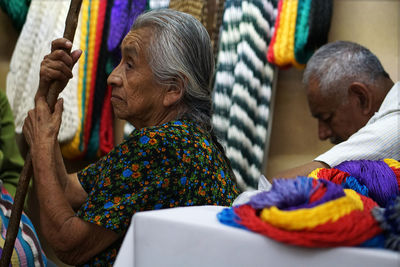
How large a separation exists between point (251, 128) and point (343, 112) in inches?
16.0

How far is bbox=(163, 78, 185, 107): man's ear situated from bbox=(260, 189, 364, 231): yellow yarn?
0.83m

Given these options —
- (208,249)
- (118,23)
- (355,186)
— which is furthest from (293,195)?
(118,23)

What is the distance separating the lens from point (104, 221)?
4.35ft

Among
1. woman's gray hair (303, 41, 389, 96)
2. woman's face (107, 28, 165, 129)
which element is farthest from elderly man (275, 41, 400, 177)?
woman's face (107, 28, 165, 129)

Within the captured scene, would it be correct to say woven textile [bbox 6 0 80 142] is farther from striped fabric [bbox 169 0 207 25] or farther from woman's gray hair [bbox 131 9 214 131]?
woman's gray hair [bbox 131 9 214 131]

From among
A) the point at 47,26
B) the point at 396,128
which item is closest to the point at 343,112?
the point at 396,128

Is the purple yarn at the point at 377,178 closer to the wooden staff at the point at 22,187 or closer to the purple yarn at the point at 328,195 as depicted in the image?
the purple yarn at the point at 328,195

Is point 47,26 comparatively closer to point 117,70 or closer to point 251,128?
point 251,128

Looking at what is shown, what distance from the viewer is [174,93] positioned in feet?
5.52

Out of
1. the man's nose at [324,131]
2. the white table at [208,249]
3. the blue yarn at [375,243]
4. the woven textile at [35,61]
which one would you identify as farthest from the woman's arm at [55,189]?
the man's nose at [324,131]

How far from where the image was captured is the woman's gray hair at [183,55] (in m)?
1.65

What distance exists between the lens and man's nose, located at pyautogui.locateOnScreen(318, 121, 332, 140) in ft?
8.45

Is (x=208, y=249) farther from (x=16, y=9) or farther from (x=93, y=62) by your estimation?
(x=16, y=9)

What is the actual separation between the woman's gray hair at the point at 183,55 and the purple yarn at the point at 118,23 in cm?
107
